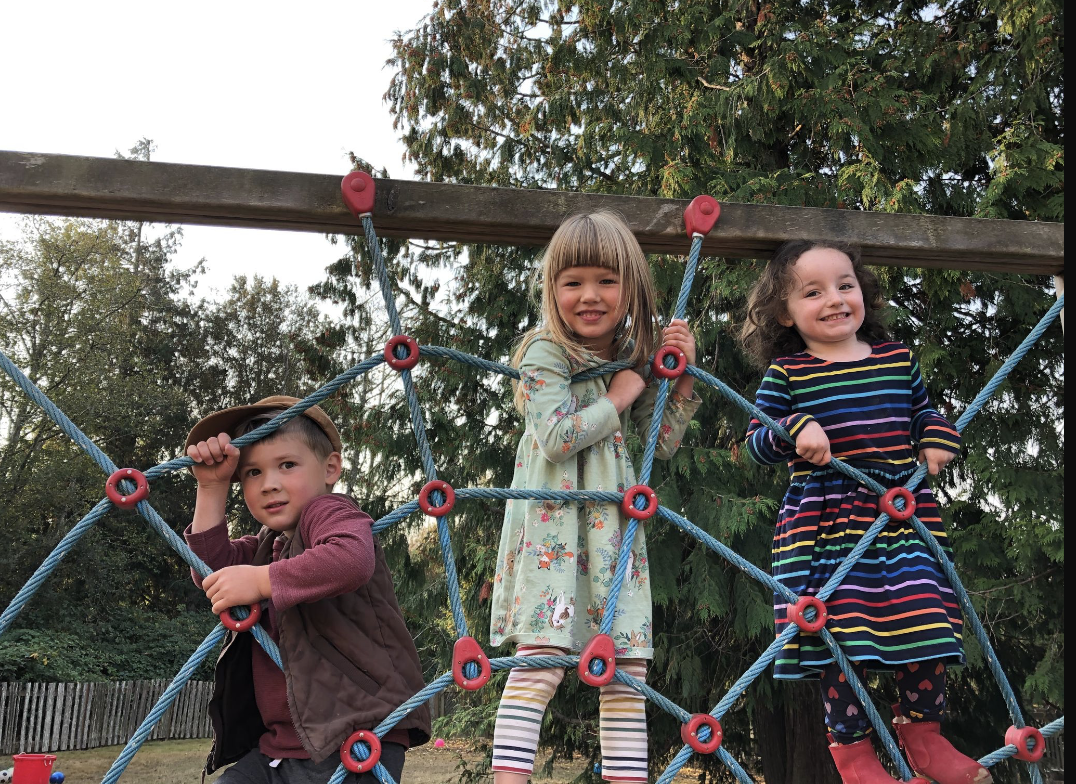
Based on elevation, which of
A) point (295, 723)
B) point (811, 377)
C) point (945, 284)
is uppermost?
point (945, 284)

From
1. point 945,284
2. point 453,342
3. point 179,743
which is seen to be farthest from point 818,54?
point 179,743

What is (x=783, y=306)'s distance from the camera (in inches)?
66.9

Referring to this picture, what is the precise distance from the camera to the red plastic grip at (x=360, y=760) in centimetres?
122

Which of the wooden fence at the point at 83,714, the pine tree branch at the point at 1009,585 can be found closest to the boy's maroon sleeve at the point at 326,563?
the pine tree branch at the point at 1009,585

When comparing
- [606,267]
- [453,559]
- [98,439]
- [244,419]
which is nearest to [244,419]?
[244,419]

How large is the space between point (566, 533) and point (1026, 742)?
0.79 metres

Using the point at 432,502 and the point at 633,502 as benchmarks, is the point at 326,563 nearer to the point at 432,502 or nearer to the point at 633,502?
the point at 432,502

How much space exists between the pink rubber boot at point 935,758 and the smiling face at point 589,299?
2.46ft

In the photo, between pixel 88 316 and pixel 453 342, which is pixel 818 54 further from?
pixel 88 316

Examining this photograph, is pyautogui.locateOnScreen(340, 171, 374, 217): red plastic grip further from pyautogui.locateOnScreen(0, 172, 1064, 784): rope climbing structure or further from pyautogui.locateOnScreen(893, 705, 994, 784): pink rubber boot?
pyautogui.locateOnScreen(893, 705, 994, 784): pink rubber boot

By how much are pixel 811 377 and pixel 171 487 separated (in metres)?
13.7

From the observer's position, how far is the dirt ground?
7318 mm

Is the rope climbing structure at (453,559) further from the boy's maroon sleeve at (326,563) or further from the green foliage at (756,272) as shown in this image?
the green foliage at (756,272)

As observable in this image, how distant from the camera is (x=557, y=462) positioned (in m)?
1.48
